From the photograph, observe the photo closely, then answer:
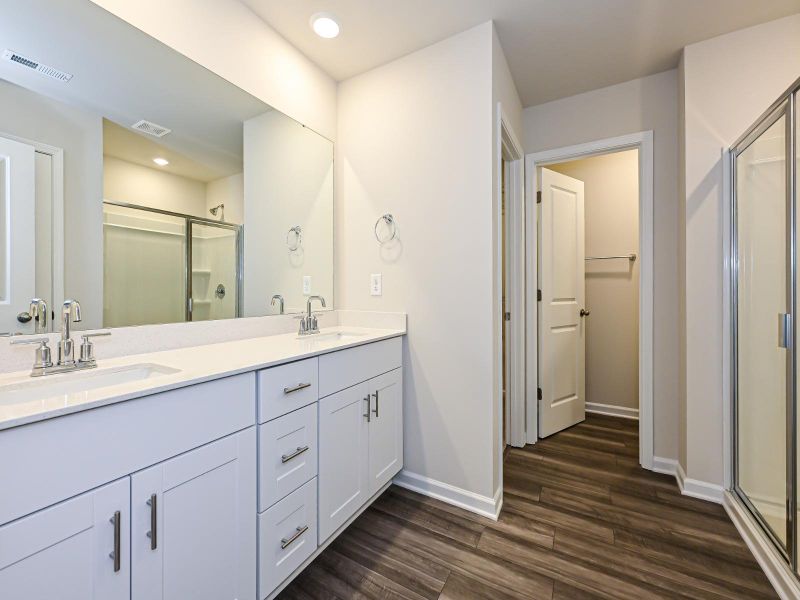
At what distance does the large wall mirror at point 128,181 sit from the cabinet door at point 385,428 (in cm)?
73

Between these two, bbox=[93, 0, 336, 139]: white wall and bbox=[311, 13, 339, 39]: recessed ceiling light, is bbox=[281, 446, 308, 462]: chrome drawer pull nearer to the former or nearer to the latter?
bbox=[93, 0, 336, 139]: white wall

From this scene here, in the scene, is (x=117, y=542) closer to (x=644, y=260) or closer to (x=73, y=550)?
(x=73, y=550)

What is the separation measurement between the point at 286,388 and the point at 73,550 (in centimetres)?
61

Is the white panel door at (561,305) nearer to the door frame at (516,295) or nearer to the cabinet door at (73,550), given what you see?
the door frame at (516,295)

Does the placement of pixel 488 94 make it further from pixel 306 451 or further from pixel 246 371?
pixel 306 451

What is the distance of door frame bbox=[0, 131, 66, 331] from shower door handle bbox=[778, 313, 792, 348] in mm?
2648

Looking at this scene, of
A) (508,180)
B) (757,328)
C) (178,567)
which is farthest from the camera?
(508,180)

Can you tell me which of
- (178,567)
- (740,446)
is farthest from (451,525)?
(740,446)

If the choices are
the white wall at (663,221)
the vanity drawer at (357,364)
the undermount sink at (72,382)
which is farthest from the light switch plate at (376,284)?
the white wall at (663,221)

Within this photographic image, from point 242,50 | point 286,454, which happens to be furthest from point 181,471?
point 242,50

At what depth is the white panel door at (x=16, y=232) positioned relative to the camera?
1.06 meters

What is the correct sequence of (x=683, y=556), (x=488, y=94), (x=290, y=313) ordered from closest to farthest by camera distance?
(x=683, y=556), (x=488, y=94), (x=290, y=313)

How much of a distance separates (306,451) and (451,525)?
860 millimetres

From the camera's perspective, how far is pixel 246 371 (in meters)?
1.09
